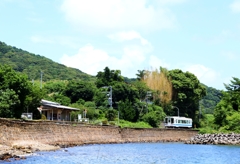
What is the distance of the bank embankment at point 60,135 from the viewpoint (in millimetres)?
34656

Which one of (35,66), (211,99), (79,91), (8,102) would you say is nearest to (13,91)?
(8,102)

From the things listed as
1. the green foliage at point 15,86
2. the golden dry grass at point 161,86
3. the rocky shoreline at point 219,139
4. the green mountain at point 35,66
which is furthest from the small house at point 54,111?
the green mountain at point 35,66

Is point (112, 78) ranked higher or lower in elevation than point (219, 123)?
higher

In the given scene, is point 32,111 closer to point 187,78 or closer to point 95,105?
point 95,105

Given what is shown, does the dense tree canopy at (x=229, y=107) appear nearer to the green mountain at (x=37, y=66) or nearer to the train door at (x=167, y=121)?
the train door at (x=167, y=121)

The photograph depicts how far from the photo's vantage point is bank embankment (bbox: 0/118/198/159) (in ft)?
114

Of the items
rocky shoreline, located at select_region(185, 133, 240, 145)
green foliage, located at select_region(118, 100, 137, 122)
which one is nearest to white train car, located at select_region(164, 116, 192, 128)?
green foliage, located at select_region(118, 100, 137, 122)

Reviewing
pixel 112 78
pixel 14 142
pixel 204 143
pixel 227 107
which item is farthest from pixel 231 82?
pixel 14 142

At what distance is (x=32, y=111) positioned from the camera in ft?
193

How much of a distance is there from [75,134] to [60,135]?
459cm

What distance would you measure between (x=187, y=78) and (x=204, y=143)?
115ft

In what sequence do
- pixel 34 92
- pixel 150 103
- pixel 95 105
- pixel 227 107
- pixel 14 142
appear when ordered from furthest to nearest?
pixel 150 103, pixel 95 105, pixel 227 107, pixel 34 92, pixel 14 142

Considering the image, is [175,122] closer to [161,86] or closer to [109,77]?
[161,86]

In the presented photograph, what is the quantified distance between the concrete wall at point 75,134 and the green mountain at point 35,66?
55.8 meters
